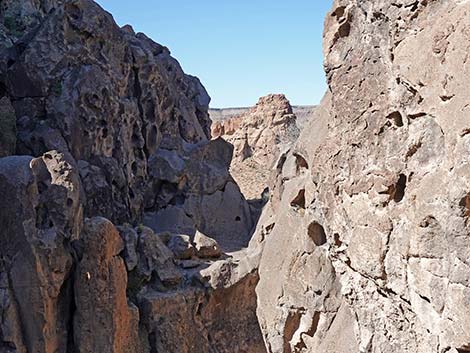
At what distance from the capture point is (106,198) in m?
12.4

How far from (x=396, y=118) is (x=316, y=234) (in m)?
1.49

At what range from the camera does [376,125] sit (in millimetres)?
3098

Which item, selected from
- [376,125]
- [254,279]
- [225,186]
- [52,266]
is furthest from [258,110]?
[376,125]

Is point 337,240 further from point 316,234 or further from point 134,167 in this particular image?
point 134,167

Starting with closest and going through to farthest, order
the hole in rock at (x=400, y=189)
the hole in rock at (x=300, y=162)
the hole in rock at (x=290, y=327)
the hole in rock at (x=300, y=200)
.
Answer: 1. the hole in rock at (x=400, y=189)
2. the hole in rock at (x=290, y=327)
3. the hole in rock at (x=300, y=200)
4. the hole in rock at (x=300, y=162)

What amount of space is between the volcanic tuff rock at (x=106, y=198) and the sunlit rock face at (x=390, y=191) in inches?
203

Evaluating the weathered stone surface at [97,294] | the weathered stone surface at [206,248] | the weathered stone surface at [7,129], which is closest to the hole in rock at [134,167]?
the weathered stone surface at [206,248]

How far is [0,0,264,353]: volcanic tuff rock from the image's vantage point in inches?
332

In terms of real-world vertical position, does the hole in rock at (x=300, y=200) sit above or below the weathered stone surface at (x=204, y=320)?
above

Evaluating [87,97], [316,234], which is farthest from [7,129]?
[316,234]

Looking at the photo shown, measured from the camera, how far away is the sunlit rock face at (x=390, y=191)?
2371 millimetres

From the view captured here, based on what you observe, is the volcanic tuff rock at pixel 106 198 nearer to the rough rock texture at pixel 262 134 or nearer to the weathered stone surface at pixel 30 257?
the weathered stone surface at pixel 30 257

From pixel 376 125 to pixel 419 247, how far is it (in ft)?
2.50

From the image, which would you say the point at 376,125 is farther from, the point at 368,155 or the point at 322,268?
the point at 322,268
